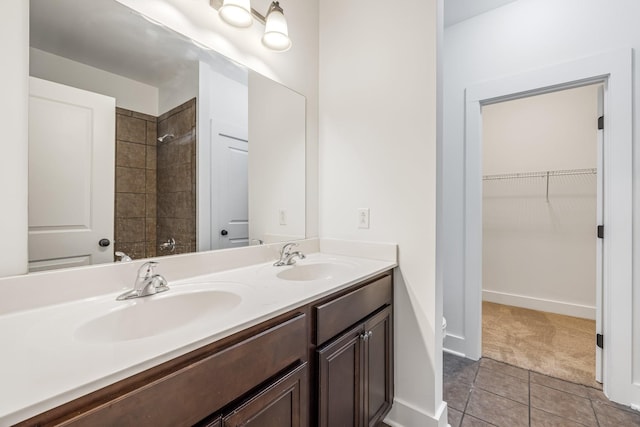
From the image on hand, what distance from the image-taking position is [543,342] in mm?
2311

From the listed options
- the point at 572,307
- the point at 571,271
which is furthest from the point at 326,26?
the point at 572,307

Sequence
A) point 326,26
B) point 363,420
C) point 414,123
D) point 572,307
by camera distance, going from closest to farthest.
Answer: point 363,420
point 414,123
point 326,26
point 572,307

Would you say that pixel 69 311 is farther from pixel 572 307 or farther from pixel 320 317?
pixel 572 307

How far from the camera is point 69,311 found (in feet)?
2.51

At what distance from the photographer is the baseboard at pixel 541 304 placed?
110 inches

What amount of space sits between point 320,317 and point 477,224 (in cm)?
166

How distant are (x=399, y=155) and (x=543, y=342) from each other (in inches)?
85.9

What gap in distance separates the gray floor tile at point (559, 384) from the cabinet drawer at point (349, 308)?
4.31 ft

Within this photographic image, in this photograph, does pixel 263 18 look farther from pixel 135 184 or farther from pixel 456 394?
pixel 456 394

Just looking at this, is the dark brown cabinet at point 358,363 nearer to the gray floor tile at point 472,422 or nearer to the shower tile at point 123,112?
the gray floor tile at point 472,422

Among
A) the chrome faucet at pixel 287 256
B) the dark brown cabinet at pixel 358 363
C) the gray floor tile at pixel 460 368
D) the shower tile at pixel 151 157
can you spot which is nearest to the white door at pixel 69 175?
the shower tile at pixel 151 157

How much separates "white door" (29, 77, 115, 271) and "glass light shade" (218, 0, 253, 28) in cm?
61

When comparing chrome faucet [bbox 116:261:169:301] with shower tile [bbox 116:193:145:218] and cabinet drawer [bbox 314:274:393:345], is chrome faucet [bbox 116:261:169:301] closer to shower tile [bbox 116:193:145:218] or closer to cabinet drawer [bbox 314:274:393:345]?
shower tile [bbox 116:193:145:218]

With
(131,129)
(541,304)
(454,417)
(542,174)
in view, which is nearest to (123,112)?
(131,129)
